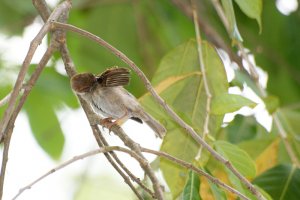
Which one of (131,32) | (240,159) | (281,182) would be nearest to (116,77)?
(240,159)

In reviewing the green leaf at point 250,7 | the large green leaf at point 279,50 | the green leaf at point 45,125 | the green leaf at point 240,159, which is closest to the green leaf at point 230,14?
the green leaf at point 250,7

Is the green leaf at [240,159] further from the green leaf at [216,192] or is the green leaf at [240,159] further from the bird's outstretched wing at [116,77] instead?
the bird's outstretched wing at [116,77]

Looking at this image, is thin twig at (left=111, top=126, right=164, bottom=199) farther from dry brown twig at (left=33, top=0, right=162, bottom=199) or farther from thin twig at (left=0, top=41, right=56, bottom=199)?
thin twig at (left=0, top=41, right=56, bottom=199)

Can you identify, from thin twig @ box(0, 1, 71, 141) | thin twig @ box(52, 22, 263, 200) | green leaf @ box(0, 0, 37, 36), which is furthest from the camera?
green leaf @ box(0, 0, 37, 36)

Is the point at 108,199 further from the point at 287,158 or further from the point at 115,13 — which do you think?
the point at 287,158

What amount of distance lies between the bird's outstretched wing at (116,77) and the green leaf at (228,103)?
312 mm

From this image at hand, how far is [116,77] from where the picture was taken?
1964 millimetres

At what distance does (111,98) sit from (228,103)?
362 millimetres

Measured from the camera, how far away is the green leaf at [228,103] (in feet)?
6.73

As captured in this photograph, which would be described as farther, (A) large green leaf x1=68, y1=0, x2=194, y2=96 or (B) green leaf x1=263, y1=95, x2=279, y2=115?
(A) large green leaf x1=68, y1=0, x2=194, y2=96

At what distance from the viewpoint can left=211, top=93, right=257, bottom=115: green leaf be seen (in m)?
2.05

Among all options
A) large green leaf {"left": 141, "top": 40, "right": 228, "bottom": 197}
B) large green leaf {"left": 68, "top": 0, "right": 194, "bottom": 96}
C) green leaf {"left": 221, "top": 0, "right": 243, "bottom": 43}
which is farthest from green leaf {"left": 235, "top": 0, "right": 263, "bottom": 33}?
large green leaf {"left": 68, "top": 0, "right": 194, "bottom": 96}

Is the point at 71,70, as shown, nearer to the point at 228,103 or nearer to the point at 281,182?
the point at 228,103

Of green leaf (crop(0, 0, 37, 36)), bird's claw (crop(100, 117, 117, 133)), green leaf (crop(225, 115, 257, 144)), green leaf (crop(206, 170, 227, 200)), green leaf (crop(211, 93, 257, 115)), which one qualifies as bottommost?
green leaf (crop(206, 170, 227, 200))
